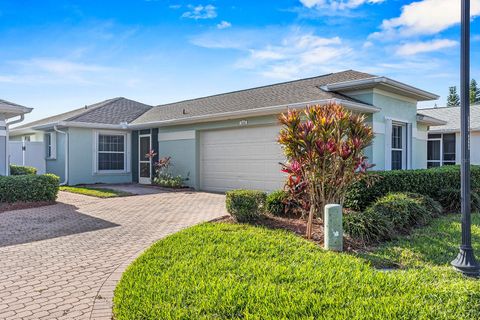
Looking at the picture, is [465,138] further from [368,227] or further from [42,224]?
[42,224]

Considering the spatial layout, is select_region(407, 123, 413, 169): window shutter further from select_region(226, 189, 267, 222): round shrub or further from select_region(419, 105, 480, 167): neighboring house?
select_region(226, 189, 267, 222): round shrub

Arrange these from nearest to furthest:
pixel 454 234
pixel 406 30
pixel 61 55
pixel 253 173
Answer: 1. pixel 454 234
2. pixel 406 30
3. pixel 61 55
4. pixel 253 173

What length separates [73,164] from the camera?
637 inches

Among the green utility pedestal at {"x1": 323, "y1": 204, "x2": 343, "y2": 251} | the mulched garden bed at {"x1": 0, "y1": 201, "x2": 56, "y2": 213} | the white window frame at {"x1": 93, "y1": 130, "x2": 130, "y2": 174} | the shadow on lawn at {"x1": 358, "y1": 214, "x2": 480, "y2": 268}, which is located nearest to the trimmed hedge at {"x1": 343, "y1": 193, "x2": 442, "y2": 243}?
the shadow on lawn at {"x1": 358, "y1": 214, "x2": 480, "y2": 268}

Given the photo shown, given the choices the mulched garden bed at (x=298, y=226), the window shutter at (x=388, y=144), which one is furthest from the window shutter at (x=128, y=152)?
the window shutter at (x=388, y=144)

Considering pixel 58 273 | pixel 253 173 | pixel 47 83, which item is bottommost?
pixel 58 273

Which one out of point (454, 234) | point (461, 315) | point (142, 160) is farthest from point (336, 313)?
point (142, 160)

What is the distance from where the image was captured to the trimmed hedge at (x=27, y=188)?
34.3 feet

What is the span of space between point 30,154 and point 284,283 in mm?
19130

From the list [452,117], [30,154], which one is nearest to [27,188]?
[30,154]

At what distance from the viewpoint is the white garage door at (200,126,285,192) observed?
1248cm

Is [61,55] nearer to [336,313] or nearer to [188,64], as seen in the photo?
[188,64]

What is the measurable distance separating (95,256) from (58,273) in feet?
2.64

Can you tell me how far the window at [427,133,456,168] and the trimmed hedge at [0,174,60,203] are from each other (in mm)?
18826
